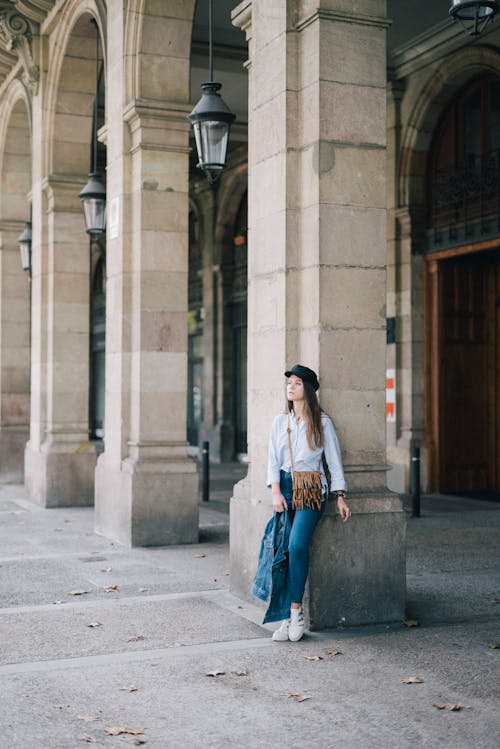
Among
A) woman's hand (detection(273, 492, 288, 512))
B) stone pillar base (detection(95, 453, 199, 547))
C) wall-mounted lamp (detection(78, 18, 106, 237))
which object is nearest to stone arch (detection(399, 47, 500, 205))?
wall-mounted lamp (detection(78, 18, 106, 237))

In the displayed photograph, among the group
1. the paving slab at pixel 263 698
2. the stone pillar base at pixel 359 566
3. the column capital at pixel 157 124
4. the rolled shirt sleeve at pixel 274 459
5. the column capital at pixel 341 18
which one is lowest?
the paving slab at pixel 263 698

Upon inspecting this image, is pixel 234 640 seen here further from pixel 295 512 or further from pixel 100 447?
pixel 100 447

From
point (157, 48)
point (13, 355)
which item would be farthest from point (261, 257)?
point (13, 355)

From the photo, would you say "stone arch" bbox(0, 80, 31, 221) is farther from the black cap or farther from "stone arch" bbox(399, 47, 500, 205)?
the black cap

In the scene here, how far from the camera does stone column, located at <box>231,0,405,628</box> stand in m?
6.96

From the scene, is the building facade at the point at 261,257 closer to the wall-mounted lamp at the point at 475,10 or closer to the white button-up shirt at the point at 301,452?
the white button-up shirt at the point at 301,452

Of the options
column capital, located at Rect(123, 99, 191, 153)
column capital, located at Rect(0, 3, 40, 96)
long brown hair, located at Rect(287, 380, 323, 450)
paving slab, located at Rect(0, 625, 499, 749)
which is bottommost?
paving slab, located at Rect(0, 625, 499, 749)

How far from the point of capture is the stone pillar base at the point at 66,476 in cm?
1427

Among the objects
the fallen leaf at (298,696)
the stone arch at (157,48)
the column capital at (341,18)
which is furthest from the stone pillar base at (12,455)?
the fallen leaf at (298,696)

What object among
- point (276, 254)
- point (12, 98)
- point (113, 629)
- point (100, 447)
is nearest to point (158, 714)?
point (113, 629)

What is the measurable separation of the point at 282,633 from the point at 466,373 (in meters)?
10.1

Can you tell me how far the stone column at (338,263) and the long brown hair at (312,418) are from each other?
32 cm

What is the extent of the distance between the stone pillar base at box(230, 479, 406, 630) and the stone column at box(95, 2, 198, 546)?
4056 mm

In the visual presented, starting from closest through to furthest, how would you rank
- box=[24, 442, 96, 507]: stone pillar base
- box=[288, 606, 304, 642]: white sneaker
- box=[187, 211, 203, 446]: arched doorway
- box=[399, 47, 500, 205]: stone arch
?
box=[288, 606, 304, 642]: white sneaker → box=[24, 442, 96, 507]: stone pillar base → box=[399, 47, 500, 205]: stone arch → box=[187, 211, 203, 446]: arched doorway
